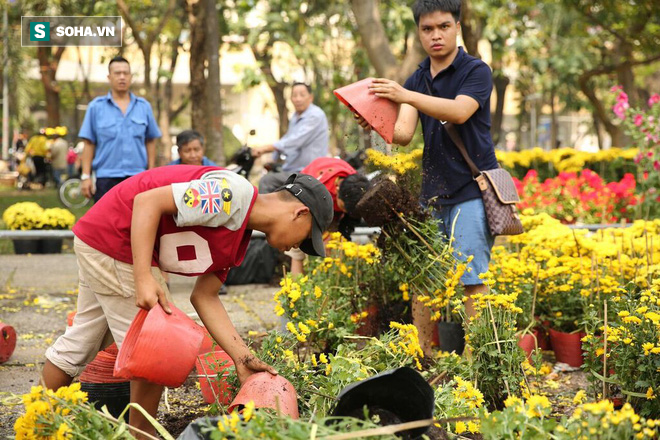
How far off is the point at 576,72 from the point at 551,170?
10396 mm

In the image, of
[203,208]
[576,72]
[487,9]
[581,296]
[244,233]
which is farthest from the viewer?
[576,72]

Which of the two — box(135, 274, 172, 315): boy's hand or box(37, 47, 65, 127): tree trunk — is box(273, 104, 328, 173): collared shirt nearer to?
box(135, 274, 172, 315): boy's hand

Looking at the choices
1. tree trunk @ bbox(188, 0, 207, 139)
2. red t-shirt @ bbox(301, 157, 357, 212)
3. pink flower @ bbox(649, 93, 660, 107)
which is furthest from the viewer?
tree trunk @ bbox(188, 0, 207, 139)

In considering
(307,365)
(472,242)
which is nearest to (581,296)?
(472,242)

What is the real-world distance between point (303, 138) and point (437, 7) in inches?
121

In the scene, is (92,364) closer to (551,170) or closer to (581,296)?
(581,296)

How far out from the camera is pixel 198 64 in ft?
30.6

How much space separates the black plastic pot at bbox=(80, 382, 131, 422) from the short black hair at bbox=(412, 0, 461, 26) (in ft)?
7.32

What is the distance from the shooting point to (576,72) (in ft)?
68.2

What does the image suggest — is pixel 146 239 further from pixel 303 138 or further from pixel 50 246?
pixel 50 246

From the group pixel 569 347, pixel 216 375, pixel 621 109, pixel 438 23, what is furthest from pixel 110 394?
pixel 621 109

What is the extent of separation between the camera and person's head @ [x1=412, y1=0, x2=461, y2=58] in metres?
3.79

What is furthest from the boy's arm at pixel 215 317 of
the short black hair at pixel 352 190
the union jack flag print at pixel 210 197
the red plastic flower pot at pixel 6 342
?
the red plastic flower pot at pixel 6 342

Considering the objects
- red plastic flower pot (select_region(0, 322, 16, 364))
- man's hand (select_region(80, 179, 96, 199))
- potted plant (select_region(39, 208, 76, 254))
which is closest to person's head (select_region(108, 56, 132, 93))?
man's hand (select_region(80, 179, 96, 199))
